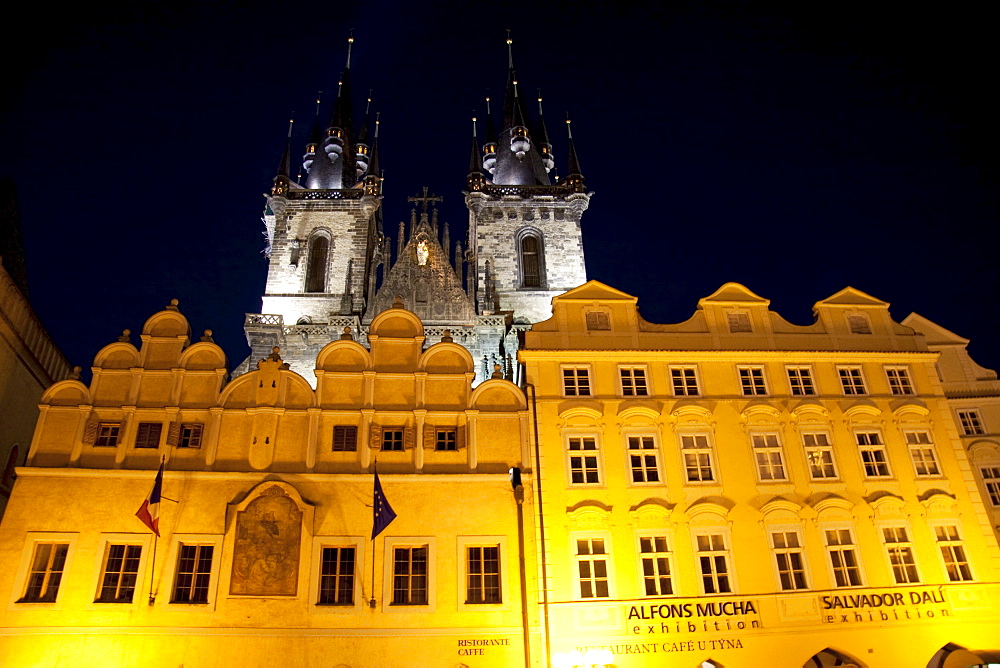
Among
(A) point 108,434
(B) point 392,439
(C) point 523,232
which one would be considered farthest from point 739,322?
(C) point 523,232

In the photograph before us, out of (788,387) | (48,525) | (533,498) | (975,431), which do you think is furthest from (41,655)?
(975,431)

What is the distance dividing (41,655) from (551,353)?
1496 centimetres

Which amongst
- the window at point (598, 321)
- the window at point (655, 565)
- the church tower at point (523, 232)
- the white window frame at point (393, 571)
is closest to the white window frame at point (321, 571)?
the white window frame at point (393, 571)

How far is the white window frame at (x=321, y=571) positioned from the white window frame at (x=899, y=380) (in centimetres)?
1635

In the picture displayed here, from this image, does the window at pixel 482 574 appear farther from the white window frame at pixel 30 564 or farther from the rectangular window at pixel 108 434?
the rectangular window at pixel 108 434

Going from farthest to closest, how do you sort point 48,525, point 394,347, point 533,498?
point 394,347, point 533,498, point 48,525

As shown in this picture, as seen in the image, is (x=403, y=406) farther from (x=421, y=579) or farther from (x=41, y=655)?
(x=41, y=655)

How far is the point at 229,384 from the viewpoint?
67.7ft

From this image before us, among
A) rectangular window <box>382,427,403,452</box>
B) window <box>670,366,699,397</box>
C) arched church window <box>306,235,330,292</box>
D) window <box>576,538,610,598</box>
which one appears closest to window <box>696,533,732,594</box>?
window <box>576,538,610,598</box>

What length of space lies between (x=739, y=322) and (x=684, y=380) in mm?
3080

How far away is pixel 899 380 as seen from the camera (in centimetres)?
2288

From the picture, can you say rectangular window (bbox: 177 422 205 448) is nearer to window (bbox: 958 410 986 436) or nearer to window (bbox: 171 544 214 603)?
window (bbox: 171 544 214 603)

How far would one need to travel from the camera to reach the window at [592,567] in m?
18.9

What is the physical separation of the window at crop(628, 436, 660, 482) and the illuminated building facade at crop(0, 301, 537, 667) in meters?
3.12
